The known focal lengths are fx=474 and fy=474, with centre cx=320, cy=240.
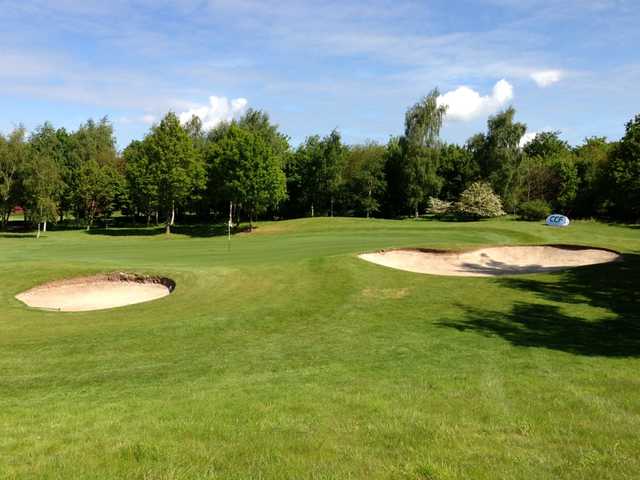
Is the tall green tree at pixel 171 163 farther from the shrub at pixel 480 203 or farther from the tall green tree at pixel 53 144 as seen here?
Result: the shrub at pixel 480 203

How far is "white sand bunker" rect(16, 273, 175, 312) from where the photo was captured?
1933 centimetres

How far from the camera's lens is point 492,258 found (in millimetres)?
24891

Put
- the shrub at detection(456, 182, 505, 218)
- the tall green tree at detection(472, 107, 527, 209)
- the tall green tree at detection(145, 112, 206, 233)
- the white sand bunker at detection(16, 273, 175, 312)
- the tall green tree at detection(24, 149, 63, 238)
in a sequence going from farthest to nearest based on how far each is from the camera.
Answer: the tall green tree at detection(472, 107, 527, 209) → the shrub at detection(456, 182, 505, 218) → the tall green tree at detection(145, 112, 206, 233) → the tall green tree at detection(24, 149, 63, 238) → the white sand bunker at detection(16, 273, 175, 312)

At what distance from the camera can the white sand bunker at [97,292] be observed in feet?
63.4

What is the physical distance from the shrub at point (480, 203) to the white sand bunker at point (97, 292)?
50.1m

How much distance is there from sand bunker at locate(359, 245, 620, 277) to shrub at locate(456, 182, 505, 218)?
123 feet

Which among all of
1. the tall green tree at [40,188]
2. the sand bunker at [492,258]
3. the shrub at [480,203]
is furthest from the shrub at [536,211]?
the tall green tree at [40,188]

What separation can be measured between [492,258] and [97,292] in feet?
63.5

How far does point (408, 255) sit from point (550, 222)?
26166 millimetres

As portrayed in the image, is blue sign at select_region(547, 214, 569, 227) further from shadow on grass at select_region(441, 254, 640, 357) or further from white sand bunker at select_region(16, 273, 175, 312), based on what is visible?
white sand bunker at select_region(16, 273, 175, 312)

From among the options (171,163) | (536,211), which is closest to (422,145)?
(536,211)

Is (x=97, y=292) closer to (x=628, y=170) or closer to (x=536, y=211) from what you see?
(x=536, y=211)

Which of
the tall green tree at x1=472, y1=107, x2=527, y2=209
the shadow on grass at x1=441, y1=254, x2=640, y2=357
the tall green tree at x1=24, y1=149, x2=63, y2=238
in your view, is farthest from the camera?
the tall green tree at x1=472, y1=107, x2=527, y2=209

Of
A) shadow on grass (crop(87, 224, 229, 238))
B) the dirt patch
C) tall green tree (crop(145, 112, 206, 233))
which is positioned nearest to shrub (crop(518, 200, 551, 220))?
shadow on grass (crop(87, 224, 229, 238))
